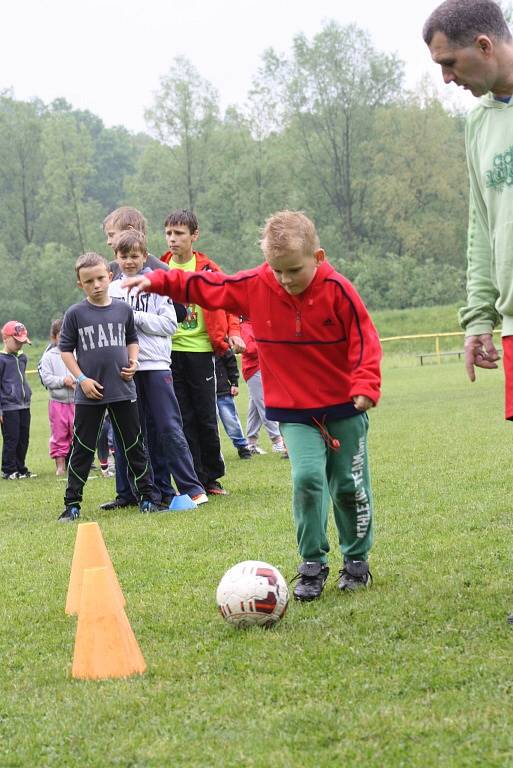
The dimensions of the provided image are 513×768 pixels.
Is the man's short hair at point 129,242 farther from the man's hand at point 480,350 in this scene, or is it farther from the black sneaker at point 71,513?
the man's hand at point 480,350

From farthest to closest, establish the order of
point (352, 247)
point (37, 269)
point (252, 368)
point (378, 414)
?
point (352, 247) → point (37, 269) → point (378, 414) → point (252, 368)

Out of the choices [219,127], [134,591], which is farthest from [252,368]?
[219,127]

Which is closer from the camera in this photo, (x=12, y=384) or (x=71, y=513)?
(x=71, y=513)

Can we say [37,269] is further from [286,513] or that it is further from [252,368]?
[286,513]

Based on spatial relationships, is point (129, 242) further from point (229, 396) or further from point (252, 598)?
point (229, 396)

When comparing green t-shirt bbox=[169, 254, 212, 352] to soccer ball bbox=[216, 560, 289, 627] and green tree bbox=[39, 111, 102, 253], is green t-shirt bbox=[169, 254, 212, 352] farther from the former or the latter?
green tree bbox=[39, 111, 102, 253]

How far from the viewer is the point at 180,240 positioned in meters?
7.96

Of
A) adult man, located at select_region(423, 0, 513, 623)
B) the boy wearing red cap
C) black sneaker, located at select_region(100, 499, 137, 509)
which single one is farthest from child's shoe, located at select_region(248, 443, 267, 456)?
adult man, located at select_region(423, 0, 513, 623)

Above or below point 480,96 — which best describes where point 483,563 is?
below

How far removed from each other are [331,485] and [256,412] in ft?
24.9

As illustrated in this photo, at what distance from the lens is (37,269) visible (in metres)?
54.4

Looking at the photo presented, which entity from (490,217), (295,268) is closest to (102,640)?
(295,268)

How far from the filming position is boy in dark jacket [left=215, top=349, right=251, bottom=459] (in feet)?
38.7

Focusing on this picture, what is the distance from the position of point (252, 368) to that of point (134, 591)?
22.6 ft
